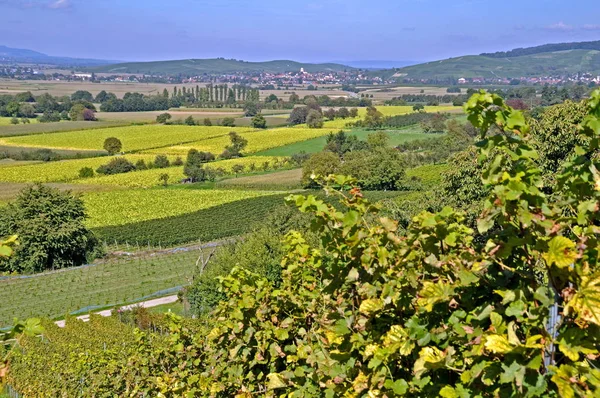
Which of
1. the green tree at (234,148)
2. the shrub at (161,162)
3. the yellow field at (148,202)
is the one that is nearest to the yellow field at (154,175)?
the shrub at (161,162)

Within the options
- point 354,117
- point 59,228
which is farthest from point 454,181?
point 354,117

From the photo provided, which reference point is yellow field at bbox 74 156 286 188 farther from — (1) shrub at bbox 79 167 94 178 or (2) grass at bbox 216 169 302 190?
(2) grass at bbox 216 169 302 190

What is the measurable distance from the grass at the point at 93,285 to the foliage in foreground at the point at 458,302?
2680 centimetres

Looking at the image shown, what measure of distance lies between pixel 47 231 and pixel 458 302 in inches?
1663

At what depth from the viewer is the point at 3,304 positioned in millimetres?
31859

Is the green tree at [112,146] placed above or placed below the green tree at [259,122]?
below

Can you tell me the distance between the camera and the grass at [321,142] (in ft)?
A: 295

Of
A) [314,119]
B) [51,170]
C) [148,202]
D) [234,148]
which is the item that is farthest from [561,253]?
[314,119]

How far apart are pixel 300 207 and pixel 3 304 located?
3249 cm

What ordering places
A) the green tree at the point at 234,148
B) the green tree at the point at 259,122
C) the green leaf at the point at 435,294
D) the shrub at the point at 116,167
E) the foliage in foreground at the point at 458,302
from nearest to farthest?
the foliage in foreground at the point at 458,302 < the green leaf at the point at 435,294 < the shrub at the point at 116,167 < the green tree at the point at 234,148 < the green tree at the point at 259,122

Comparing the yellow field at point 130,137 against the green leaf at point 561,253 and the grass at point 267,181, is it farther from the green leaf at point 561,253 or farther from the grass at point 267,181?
the green leaf at point 561,253

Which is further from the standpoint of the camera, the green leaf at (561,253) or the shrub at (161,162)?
the shrub at (161,162)

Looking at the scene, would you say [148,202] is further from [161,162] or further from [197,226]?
[161,162]

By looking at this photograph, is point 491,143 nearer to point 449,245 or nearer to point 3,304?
point 449,245
